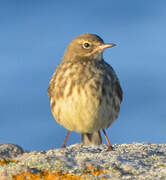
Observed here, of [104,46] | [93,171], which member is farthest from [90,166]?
[104,46]

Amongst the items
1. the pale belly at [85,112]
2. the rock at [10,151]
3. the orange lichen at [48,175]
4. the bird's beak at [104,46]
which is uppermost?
the bird's beak at [104,46]

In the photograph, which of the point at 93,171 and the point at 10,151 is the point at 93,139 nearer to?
the point at 10,151

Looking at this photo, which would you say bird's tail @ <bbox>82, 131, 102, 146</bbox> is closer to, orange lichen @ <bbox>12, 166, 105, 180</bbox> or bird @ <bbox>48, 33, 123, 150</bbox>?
bird @ <bbox>48, 33, 123, 150</bbox>

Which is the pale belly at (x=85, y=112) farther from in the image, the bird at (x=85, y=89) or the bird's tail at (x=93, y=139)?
the bird's tail at (x=93, y=139)

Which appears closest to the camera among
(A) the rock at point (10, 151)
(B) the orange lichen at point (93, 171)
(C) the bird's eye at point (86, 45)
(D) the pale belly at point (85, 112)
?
(B) the orange lichen at point (93, 171)

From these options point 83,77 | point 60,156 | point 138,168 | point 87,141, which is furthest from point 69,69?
point 138,168

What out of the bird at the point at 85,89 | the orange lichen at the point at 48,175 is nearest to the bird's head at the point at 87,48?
the bird at the point at 85,89

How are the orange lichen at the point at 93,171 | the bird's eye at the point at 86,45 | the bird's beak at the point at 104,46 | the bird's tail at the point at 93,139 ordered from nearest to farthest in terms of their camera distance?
the orange lichen at the point at 93,171 → the bird's beak at the point at 104,46 → the bird's eye at the point at 86,45 → the bird's tail at the point at 93,139

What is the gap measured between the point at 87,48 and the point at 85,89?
1372mm

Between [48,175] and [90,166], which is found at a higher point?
[90,166]

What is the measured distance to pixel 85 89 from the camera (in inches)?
350

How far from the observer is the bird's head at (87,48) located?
31.9 ft

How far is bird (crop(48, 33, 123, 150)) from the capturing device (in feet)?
29.2

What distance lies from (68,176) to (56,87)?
4196mm
